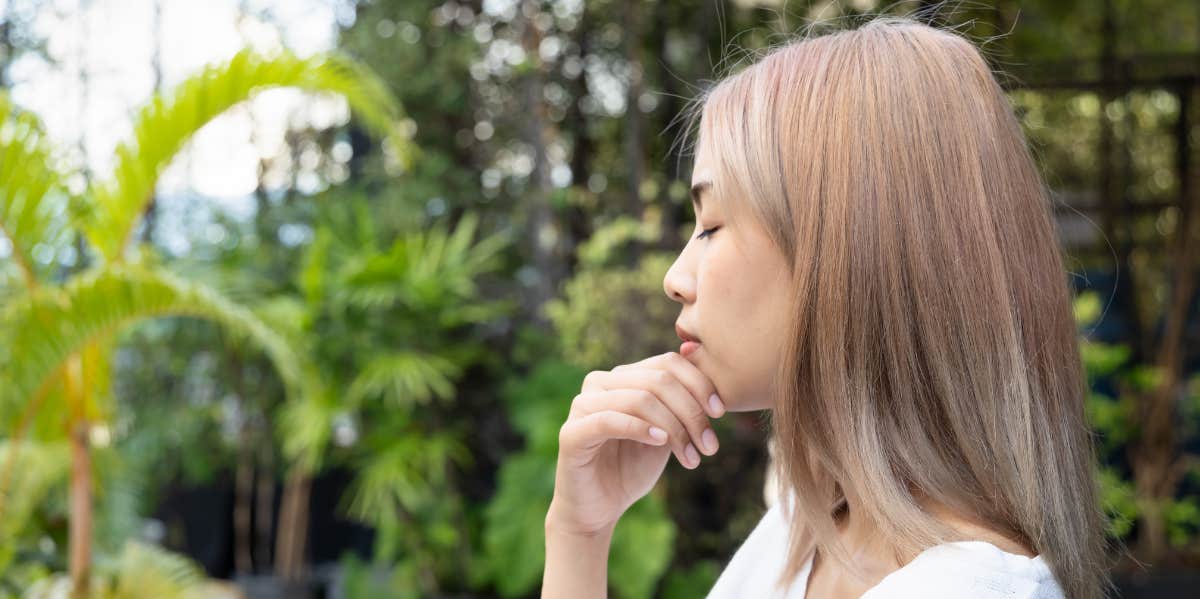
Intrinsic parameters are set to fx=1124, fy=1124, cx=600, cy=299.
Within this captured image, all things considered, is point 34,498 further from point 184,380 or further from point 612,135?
point 612,135

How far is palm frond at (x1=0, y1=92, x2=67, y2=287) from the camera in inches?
102

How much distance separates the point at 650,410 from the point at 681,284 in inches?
4.6

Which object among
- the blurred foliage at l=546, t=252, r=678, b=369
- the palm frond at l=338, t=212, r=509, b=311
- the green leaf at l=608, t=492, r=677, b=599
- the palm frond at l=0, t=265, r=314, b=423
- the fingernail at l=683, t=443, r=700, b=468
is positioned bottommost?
the green leaf at l=608, t=492, r=677, b=599

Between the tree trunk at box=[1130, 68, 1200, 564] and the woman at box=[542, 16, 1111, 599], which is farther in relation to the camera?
the tree trunk at box=[1130, 68, 1200, 564]

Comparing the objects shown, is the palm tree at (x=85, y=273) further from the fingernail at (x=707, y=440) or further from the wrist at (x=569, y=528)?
the fingernail at (x=707, y=440)

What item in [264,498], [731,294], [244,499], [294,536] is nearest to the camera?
[731,294]

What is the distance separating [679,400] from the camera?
0.89 meters

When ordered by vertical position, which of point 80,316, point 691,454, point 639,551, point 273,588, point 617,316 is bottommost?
point 273,588

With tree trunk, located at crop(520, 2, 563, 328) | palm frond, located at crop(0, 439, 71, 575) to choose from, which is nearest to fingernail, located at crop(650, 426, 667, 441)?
palm frond, located at crop(0, 439, 71, 575)

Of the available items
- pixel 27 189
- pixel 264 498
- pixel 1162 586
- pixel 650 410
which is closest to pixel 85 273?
pixel 27 189

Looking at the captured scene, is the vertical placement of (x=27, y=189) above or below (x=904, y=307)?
below

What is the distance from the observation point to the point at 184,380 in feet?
17.0

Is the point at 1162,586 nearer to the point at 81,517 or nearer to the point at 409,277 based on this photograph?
the point at 409,277

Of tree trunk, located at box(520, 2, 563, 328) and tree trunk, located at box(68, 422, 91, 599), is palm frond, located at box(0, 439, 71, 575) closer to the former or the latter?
tree trunk, located at box(68, 422, 91, 599)
